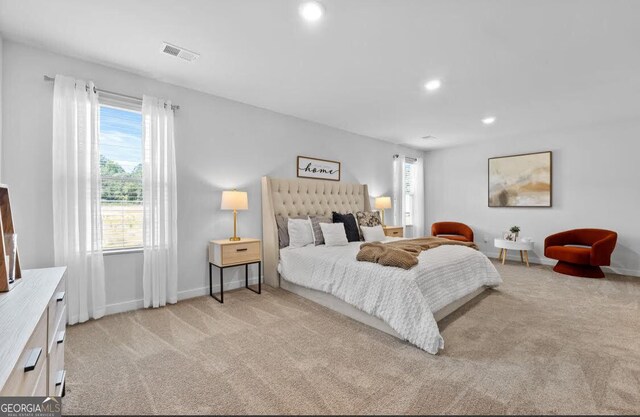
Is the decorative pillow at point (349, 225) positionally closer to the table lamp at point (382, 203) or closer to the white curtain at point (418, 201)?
the table lamp at point (382, 203)

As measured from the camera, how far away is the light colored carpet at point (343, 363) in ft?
5.60

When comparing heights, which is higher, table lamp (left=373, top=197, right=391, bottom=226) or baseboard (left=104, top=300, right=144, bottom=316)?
table lamp (left=373, top=197, right=391, bottom=226)

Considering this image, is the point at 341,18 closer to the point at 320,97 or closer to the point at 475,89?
the point at 320,97

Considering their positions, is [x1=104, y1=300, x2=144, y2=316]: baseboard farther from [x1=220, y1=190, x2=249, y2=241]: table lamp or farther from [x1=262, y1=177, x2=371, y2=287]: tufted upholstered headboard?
[x1=262, y1=177, x2=371, y2=287]: tufted upholstered headboard

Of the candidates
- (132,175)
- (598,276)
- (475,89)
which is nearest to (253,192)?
(132,175)

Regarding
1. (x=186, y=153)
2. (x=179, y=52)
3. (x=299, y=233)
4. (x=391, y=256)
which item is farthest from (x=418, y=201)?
(x=179, y=52)

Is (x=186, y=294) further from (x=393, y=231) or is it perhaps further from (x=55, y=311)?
(x=393, y=231)

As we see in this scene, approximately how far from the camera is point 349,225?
444cm

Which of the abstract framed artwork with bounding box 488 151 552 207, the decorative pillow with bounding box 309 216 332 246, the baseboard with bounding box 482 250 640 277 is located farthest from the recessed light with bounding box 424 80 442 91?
the baseboard with bounding box 482 250 640 277

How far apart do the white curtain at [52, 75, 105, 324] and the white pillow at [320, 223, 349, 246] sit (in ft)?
8.35

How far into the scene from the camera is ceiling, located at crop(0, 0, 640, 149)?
7.11 feet

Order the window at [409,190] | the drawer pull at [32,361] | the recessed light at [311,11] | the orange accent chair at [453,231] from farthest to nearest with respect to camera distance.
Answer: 1. the window at [409,190]
2. the orange accent chair at [453,231]
3. the recessed light at [311,11]
4. the drawer pull at [32,361]

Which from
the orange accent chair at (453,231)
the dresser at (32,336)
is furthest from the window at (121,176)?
the orange accent chair at (453,231)

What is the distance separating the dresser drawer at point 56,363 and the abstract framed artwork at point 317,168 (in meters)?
3.52
